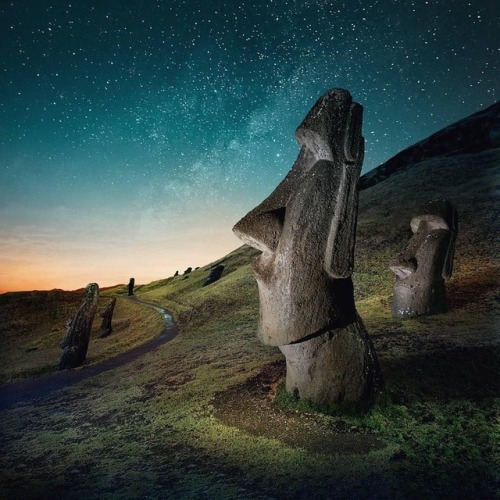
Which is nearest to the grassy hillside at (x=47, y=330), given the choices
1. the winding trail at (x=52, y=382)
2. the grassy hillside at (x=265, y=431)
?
the winding trail at (x=52, y=382)

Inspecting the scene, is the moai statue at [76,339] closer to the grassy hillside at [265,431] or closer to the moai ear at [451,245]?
the grassy hillside at [265,431]

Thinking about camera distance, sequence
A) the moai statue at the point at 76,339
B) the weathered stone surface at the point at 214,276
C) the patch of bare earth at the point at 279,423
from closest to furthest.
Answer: the patch of bare earth at the point at 279,423 → the moai statue at the point at 76,339 → the weathered stone surface at the point at 214,276

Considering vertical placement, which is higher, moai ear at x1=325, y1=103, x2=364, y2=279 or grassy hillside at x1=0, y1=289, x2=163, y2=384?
moai ear at x1=325, y1=103, x2=364, y2=279

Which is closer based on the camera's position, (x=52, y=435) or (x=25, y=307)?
(x=52, y=435)

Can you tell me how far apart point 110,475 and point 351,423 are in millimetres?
2910

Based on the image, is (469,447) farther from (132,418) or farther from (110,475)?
(132,418)

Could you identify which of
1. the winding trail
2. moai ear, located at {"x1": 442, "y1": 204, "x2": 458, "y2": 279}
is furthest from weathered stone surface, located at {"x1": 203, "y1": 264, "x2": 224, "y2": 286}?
moai ear, located at {"x1": 442, "y1": 204, "x2": 458, "y2": 279}

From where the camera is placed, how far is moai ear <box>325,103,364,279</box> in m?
4.51

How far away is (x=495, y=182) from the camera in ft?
101

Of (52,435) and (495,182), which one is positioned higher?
(495,182)

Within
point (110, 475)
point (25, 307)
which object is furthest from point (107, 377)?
point (25, 307)

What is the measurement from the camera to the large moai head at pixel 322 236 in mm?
4523

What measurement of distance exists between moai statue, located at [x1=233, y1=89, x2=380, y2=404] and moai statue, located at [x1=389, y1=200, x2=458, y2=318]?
631cm

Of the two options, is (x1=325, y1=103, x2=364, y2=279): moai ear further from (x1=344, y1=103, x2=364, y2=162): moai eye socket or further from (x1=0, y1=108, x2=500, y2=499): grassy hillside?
(x1=0, y1=108, x2=500, y2=499): grassy hillside
